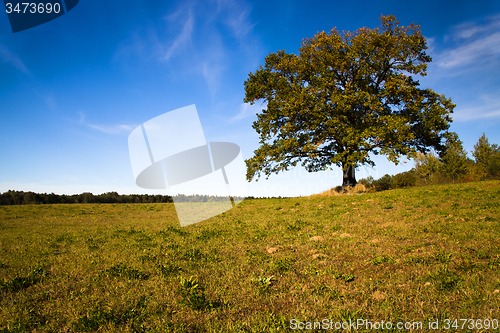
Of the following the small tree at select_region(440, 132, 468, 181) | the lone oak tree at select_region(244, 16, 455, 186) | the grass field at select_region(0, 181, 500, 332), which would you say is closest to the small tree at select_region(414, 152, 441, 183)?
the small tree at select_region(440, 132, 468, 181)

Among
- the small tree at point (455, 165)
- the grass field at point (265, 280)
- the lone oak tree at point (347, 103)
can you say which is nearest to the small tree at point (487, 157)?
the small tree at point (455, 165)

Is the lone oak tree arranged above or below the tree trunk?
above

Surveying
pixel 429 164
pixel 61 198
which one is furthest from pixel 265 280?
pixel 429 164

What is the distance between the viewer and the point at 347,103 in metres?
21.5

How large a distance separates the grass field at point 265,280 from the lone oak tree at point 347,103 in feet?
43.3

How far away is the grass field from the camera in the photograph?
3.71 meters

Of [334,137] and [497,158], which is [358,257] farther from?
[497,158]

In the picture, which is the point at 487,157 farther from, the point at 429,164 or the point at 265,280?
the point at 265,280

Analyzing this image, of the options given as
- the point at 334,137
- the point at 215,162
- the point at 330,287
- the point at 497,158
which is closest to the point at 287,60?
the point at 334,137

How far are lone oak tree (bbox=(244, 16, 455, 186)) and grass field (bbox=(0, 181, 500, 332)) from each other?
13.2 metres

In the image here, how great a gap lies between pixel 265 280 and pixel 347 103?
2027 centimetres

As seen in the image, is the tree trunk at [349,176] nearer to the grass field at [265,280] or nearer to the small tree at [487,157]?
the grass field at [265,280]

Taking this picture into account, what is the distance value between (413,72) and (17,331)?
29321 millimetres

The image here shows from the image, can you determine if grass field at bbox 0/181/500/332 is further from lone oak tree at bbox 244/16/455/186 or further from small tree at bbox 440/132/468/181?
small tree at bbox 440/132/468/181
